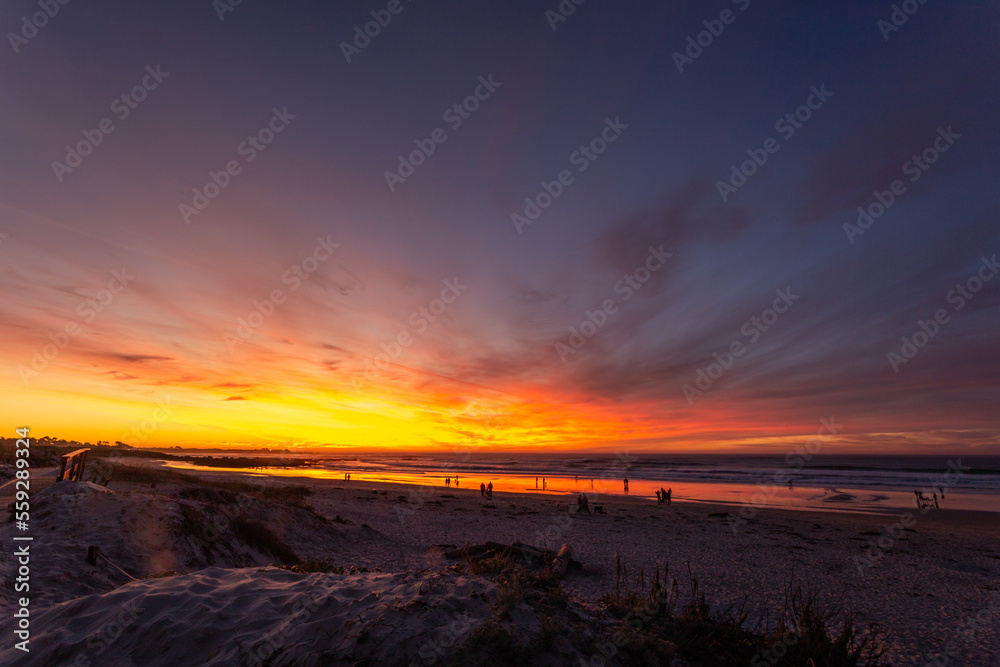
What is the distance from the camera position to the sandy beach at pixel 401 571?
5.18m

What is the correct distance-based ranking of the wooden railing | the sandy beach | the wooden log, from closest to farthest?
the sandy beach, the wooden log, the wooden railing

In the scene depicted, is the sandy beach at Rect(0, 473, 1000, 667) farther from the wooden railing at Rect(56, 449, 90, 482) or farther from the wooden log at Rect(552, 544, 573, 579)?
the wooden railing at Rect(56, 449, 90, 482)

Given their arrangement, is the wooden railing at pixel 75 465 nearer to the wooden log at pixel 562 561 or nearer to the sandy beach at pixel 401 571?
the sandy beach at pixel 401 571

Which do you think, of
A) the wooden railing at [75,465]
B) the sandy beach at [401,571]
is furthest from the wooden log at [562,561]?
the wooden railing at [75,465]

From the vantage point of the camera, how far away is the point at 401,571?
8.96 meters

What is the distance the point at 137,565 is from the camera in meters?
10.3

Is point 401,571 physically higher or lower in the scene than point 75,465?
lower

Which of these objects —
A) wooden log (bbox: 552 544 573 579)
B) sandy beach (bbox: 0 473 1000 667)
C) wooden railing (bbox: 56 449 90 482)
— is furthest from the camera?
wooden railing (bbox: 56 449 90 482)

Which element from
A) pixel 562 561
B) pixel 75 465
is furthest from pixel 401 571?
pixel 75 465

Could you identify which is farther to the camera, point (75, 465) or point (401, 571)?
point (75, 465)

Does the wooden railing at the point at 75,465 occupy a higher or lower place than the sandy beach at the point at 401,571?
higher

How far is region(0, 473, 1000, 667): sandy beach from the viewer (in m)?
5.18

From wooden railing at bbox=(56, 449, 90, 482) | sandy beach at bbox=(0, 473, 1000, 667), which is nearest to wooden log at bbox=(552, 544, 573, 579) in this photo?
sandy beach at bbox=(0, 473, 1000, 667)

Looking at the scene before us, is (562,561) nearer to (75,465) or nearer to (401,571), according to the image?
(401,571)
